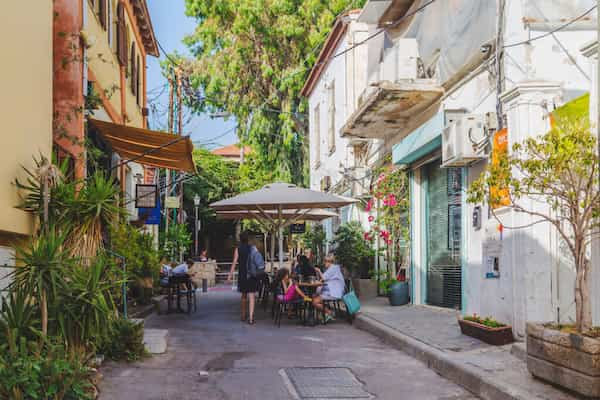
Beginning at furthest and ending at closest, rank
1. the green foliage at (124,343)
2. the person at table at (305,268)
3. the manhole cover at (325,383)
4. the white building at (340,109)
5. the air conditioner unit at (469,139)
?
the white building at (340,109)
the person at table at (305,268)
the air conditioner unit at (469,139)
the green foliage at (124,343)
the manhole cover at (325,383)

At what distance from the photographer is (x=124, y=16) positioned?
58.1ft

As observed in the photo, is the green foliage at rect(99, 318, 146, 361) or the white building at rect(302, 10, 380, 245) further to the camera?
the white building at rect(302, 10, 380, 245)

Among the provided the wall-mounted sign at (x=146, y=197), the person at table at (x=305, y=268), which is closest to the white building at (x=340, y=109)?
the person at table at (x=305, y=268)

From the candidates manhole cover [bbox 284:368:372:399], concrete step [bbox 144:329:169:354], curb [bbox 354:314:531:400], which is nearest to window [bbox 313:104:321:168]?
curb [bbox 354:314:531:400]

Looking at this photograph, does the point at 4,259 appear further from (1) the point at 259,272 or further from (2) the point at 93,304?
(1) the point at 259,272

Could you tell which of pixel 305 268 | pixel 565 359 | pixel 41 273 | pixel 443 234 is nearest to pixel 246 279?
pixel 305 268

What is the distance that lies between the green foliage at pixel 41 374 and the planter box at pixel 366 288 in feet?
39.1

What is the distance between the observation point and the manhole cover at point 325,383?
22.1 feet

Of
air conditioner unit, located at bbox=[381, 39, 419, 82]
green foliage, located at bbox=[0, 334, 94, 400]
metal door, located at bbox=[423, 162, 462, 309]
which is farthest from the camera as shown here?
air conditioner unit, located at bbox=[381, 39, 419, 82]

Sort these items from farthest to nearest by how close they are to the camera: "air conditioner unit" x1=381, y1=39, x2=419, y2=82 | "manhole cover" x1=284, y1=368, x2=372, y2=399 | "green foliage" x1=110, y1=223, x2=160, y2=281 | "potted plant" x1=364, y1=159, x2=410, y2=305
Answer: "potted plant" x1=364, y1=159, x2=410, y2=305, "air conditioner unit" x1=381, y1=39, x2=419, y2=82, "green foliage" x1=110, y1=223, x2=160, y2=281, "manhole cover" x1=284, y1=368, x2=372, y2=399

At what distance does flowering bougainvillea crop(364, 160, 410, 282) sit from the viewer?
16.5 metres

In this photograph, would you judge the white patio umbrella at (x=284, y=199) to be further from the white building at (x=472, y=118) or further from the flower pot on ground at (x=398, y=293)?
the flower pot on ground at (x=398, y=293)

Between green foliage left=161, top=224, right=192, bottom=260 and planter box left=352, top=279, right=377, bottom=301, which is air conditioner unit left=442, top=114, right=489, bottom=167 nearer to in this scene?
planter box left=352, top=279, right=377, bottom=301

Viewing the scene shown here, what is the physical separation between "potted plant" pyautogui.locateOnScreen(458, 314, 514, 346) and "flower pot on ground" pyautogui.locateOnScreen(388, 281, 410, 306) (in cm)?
563
